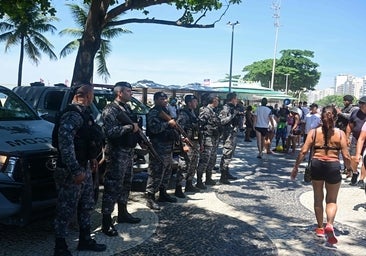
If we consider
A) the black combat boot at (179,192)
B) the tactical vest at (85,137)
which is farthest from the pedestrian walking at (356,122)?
the tactical vest at (85,137)

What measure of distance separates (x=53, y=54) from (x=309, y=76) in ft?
144

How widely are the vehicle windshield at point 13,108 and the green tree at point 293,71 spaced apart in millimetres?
58100

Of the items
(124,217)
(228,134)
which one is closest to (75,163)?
(124,217)

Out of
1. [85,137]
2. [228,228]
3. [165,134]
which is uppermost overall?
[85,137]

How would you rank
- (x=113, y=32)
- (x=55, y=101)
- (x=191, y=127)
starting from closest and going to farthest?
(x=191, y=127), (x=55, y=101), (x=113, y=32)

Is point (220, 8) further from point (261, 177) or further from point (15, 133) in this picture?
point (15, 133)

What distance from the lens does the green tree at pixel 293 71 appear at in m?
60.4

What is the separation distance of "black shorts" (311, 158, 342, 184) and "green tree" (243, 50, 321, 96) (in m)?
57.8

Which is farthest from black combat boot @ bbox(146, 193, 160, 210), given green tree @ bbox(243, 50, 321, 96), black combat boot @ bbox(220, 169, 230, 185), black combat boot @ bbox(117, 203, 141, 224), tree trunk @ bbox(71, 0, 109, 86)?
green tree @ bbox(243, 50, 321, 96)

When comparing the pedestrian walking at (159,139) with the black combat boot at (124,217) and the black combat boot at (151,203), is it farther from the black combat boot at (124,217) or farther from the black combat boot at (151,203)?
the black combat boot at (124,217)

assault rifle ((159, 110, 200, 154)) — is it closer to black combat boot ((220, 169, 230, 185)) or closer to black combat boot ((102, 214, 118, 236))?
black combat boot ((220, 169, 230, 185))

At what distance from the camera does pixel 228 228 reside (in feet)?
15.8

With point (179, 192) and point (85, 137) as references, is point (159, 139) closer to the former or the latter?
point (179, 192)

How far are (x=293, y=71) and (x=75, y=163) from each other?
60.0 m
